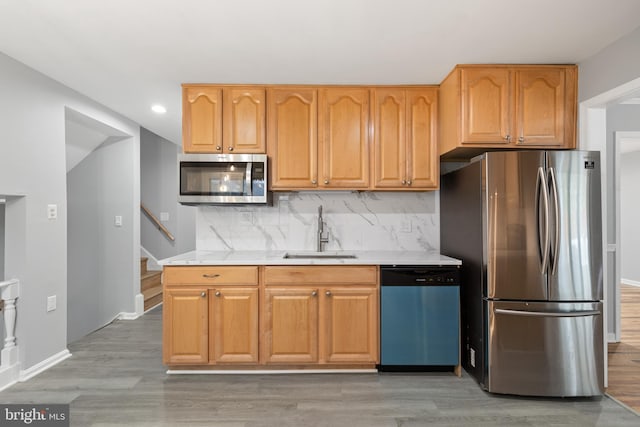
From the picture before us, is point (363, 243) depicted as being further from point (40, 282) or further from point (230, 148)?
point (40, 282)

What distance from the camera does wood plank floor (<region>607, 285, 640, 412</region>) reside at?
237 cm

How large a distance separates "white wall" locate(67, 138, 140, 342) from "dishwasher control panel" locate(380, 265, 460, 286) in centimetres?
313

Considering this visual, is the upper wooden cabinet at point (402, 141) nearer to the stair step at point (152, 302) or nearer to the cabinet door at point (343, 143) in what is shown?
the cabinet door at point (343, 143)

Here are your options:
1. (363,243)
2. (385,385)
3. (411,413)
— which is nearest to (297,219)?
(363,243)

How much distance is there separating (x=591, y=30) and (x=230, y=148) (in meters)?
2.59

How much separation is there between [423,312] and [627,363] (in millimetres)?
1853

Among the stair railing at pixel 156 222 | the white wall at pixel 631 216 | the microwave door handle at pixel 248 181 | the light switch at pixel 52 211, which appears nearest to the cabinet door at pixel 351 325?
the microwave door handle at pixel 248 181

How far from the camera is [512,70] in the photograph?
2.59 m

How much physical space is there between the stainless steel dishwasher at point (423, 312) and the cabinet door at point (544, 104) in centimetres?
122

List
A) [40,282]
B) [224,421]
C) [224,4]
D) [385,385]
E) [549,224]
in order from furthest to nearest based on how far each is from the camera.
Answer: [40,282] → [385,385] → [549,224] → [224,421] → [224,4]

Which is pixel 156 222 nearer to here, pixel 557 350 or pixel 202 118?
pixel 202 118

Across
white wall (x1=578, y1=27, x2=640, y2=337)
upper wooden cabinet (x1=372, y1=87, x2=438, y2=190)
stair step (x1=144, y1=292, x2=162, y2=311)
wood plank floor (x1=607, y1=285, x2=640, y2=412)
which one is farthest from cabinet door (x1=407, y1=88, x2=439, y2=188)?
stair step (x1=144, y1=292, x2=162, y2=311)

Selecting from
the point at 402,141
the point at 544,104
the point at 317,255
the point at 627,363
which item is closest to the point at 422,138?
the point at 402,141

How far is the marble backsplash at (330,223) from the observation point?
325 cm
